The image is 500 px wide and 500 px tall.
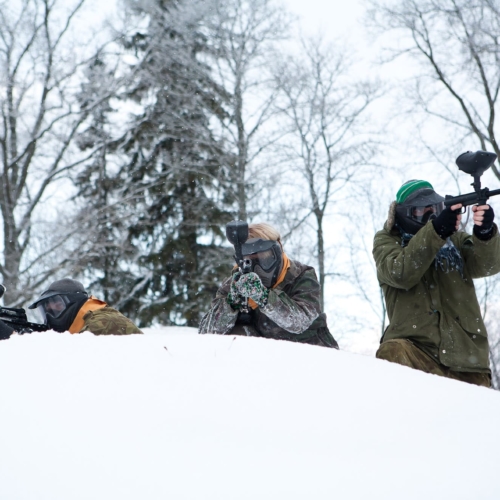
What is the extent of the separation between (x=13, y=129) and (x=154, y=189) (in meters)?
5.06

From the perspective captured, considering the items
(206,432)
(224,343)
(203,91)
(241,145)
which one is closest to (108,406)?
(206,432)

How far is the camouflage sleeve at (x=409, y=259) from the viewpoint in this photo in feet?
10.8

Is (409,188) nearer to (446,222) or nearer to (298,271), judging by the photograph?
(446,222)

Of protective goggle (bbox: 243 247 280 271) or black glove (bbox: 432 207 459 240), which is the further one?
protective goggle (bbox: 243 247 280 271)

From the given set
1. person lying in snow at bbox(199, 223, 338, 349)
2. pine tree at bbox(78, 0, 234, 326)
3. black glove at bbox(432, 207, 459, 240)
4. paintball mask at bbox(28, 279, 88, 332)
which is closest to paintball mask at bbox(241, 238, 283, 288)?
person lying in snow at bbox(199, 223, 338, 349)

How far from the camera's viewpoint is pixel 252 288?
3465mm

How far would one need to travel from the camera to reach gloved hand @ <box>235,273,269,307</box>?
11.4 feet

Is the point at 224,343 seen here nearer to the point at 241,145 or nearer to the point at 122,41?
the point at 241,145

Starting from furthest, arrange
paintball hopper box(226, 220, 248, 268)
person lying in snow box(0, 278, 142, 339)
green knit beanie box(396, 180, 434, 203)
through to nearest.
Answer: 1. person lying in snow box(0, 278, 142, 339)
2. green knit beanie box(396, 180, 434, 203)
3. paintball hopper box(226, 220, 248, 268)

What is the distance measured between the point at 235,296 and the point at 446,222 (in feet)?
3.86

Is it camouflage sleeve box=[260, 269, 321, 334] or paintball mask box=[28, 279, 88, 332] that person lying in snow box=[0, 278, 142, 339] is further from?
camouflage sleeve box=[260, 269, 321, 334]

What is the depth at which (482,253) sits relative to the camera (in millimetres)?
3391

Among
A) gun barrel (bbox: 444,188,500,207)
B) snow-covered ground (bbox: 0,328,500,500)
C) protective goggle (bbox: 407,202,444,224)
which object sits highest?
protective goggle (bbox: 407,202,444,224)

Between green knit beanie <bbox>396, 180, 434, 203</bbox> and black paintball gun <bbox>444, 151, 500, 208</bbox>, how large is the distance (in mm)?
404
